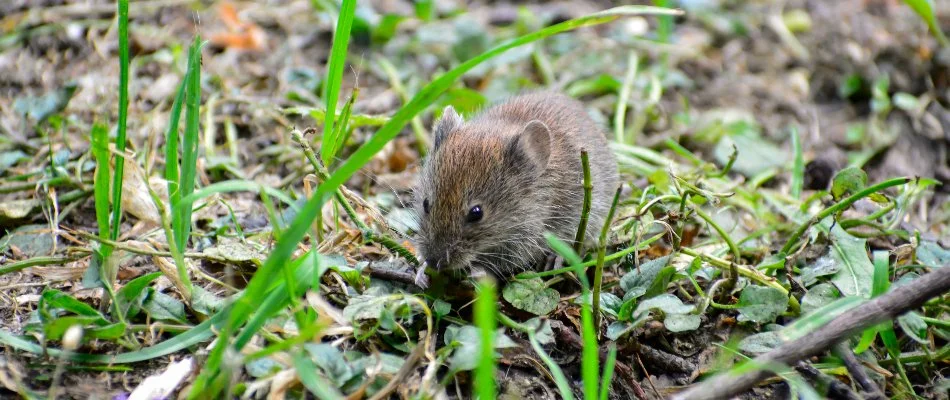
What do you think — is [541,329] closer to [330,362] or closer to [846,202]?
[330,362]

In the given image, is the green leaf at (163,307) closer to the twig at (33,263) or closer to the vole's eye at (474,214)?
the twig at (33,263)

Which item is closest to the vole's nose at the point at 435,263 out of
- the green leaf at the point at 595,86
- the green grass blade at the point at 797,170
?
the green grass blade at the point at 797,170

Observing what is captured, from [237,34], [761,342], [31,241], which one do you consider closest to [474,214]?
[761,342]

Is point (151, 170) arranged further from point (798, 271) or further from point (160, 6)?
point (798, 271)

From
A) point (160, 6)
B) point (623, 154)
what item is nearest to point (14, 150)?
point (160, 6)

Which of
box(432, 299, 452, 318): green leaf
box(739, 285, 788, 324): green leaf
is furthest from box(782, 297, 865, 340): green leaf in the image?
box(432, 299, 452, 318): green leaf

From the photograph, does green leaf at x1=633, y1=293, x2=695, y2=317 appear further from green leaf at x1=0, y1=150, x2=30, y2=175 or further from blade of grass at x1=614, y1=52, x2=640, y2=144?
green leaf at x1=0, y1=150, x2=30, y2=175
